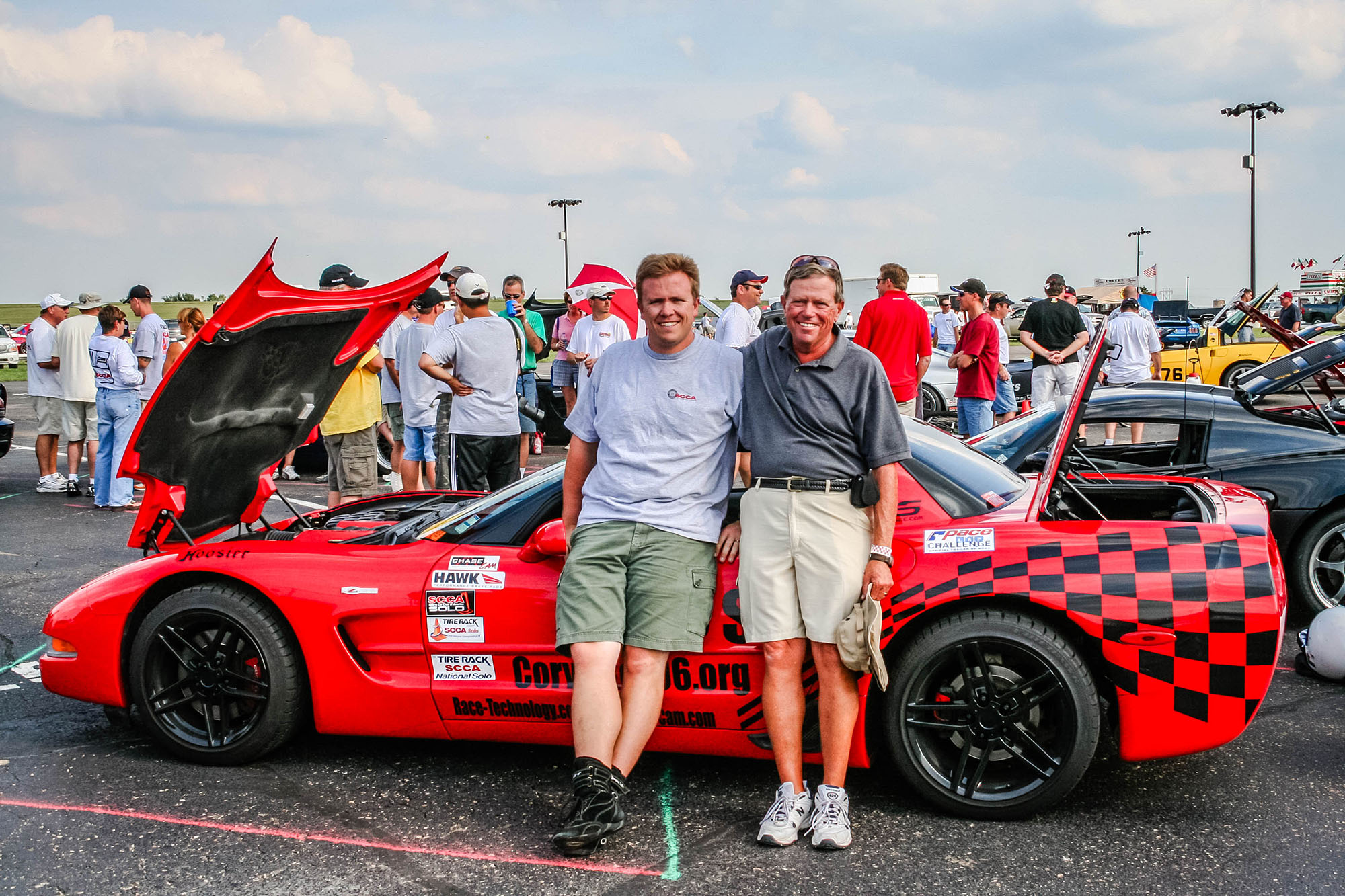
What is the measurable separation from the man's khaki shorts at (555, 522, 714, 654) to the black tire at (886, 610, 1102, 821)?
1.96ft

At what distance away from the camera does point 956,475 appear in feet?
11.6

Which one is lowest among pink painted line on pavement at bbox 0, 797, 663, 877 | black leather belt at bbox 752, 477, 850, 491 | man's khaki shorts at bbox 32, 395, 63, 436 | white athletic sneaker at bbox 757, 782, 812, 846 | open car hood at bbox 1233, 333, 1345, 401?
pink painted line on pavement at bbox 0, 797, 663, 877

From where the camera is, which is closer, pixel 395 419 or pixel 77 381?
pixel 395 419

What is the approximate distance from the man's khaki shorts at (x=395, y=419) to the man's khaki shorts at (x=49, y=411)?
10.3 feet

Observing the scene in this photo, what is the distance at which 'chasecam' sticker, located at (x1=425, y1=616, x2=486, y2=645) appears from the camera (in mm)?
3447

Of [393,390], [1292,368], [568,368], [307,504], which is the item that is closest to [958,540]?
[1292,368]

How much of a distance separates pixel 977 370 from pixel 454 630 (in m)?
6.34

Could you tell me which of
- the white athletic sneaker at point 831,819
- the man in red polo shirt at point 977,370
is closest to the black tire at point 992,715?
the white athletic sneaker at point 831,819

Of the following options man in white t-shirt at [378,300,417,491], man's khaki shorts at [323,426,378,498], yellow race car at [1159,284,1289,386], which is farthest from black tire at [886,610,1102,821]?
yellow race car at [1159,284,1289,386]

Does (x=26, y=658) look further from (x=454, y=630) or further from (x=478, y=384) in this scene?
(x=454, y=630)

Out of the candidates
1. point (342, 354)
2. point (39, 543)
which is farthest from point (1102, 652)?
point (39, 543)

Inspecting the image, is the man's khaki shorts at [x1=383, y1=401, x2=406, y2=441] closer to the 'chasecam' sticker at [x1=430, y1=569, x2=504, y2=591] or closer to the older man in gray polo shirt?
the 'chasecam' sticker at [x1=430, y1=569, x2=504, y2=591]

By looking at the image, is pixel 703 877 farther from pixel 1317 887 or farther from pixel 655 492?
pixel 1317 887

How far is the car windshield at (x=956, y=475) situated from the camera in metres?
3.38
